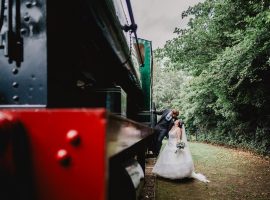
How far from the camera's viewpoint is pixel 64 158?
67 cm

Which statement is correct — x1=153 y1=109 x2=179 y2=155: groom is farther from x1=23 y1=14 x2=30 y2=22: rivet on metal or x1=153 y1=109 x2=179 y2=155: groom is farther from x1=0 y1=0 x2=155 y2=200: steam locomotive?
x1=23 y1=14 x2=30 y2=22: rivet on metal

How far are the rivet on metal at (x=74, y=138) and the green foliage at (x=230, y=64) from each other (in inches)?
344

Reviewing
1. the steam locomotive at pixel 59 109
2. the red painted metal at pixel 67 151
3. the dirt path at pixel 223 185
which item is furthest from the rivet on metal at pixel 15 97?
the dirt path at pixel 223 185

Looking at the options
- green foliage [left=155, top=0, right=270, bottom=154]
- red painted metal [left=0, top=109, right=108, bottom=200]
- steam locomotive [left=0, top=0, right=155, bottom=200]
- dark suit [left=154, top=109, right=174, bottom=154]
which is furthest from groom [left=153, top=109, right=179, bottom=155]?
red painted metal [left=0, top=109, right=108, bottom=200]

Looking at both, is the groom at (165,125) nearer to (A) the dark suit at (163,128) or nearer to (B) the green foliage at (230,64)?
(A) the dark suit at (163,128)

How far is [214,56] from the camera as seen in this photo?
15.1m

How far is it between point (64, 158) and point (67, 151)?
0.02m

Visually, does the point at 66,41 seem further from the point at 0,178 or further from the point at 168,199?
the point at 168,199

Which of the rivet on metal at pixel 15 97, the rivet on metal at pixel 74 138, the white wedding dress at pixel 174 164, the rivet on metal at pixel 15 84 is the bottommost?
the white wedding dress at pixel 174 164

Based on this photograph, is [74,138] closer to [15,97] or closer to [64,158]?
[64,158]

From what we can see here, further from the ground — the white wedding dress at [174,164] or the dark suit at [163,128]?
the dark suit at [163,128]

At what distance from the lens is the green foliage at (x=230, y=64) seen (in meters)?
10.1

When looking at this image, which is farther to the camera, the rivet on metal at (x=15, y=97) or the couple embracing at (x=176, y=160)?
the couple embracing at (x=176, y=160)

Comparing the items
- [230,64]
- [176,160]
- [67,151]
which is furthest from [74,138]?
[230,64]
